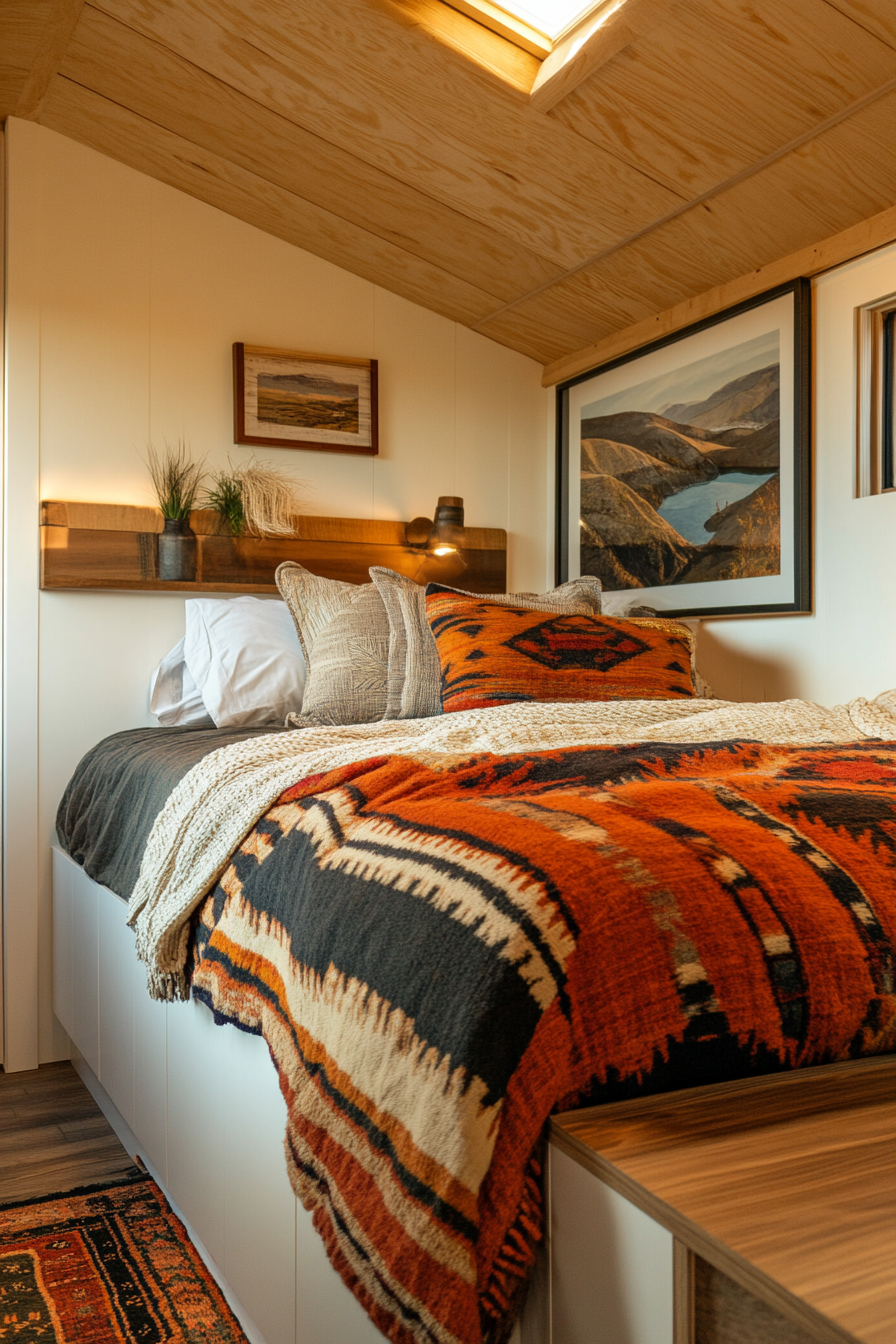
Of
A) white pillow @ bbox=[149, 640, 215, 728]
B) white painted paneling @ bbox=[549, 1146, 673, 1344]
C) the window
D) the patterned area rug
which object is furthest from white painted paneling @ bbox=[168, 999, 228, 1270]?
the window

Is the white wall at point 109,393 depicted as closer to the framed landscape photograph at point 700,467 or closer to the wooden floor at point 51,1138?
the wooden floor at point 51,1138

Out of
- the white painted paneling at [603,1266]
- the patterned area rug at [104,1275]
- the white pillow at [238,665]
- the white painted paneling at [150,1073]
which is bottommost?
the patterned area rug at [104,1275]

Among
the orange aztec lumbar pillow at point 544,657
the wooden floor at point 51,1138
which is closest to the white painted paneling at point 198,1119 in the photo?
the wooden floor at point 51,1138

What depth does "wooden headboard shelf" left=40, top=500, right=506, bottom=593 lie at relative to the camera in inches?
98.8

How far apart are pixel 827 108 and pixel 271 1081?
71.7 inches

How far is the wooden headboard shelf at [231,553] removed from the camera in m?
2.51

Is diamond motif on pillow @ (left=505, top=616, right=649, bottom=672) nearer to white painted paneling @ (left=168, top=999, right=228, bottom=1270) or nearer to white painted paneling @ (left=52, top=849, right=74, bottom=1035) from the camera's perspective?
white painted paneling @ (left=168, top=999, right=228, bottom=1270)

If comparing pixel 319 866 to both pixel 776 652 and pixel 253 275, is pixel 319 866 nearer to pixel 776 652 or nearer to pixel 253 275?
pixel 776 652

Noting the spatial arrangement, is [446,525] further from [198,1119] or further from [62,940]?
[198,1119]

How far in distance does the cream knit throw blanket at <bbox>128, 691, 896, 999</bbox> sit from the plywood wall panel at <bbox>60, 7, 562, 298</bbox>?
1.44 meters

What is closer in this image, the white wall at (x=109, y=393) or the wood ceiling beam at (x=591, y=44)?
the wood ceiling beam at (x=591, y=44)

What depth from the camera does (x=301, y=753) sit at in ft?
→ 4.74

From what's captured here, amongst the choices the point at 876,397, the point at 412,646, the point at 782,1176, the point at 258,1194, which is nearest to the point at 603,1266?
the point at 782,1176

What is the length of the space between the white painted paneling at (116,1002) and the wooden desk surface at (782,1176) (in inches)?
47.6
